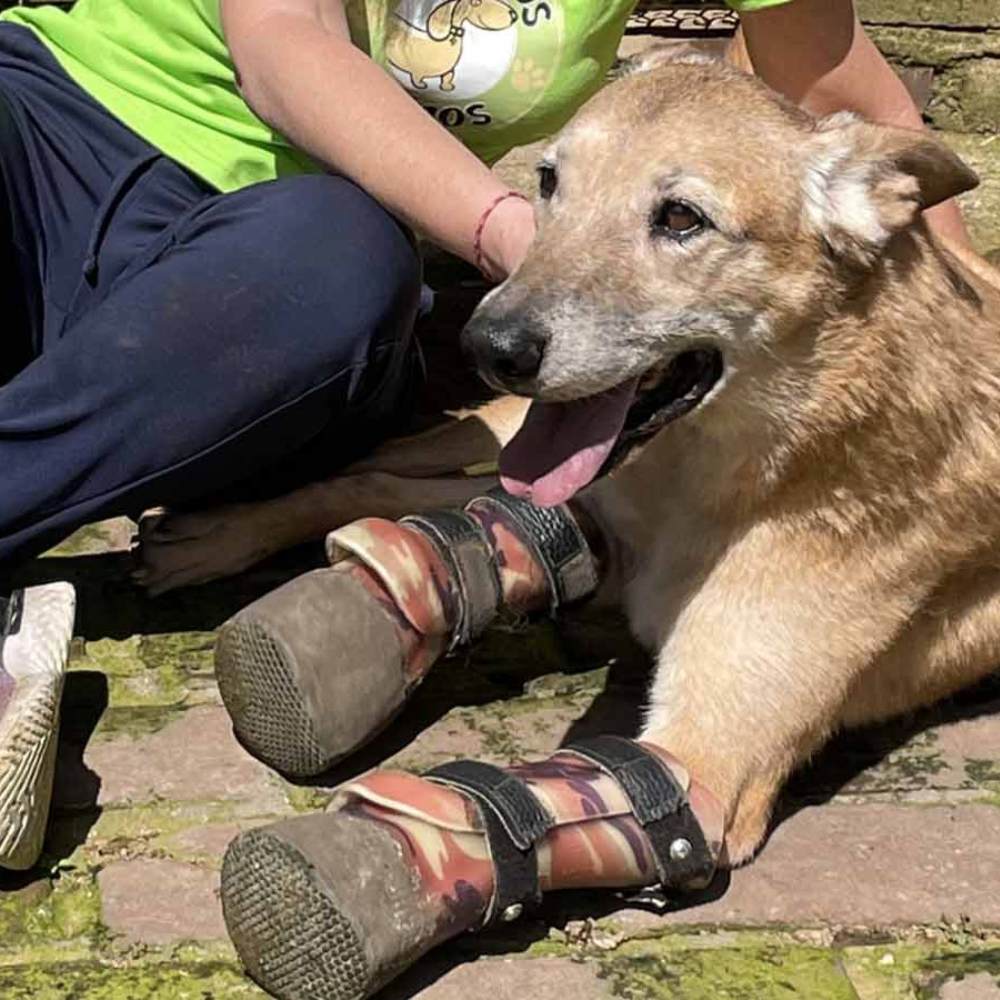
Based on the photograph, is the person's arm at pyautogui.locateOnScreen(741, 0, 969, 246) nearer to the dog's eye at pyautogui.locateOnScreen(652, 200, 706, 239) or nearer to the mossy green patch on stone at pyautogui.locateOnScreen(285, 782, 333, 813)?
the dog's eye at pyautogui.locateOnScreen(652, 200, 706, 239)

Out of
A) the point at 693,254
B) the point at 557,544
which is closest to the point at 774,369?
the point at 693,254

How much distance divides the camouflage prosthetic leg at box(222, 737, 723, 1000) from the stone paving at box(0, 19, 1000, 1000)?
98mm

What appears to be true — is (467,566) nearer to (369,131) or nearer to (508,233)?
(508,233)

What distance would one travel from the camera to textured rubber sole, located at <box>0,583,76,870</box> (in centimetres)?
263

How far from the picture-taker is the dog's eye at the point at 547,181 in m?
2.98

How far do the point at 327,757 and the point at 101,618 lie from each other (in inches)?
28.7

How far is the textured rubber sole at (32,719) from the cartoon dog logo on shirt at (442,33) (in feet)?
3.90

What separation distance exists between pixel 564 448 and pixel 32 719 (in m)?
0.90

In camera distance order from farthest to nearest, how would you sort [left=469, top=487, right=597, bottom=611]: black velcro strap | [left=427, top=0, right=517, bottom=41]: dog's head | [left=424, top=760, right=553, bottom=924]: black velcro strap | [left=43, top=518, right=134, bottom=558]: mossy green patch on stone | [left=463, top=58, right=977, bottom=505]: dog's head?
1. [left=43, top=518, right=134, bottom=558]: mossy green patch on stone
2. [left=427, top=0, right=517, bottom=41]: dog's head
3. [left=469, top=487, right=597, bottom=611]: black velcro strap
4. [left=463, top=58, right=977, bottom=505]: dog's head
5. [left=424, top=760, right=553, bottom=924]: black velcro strap

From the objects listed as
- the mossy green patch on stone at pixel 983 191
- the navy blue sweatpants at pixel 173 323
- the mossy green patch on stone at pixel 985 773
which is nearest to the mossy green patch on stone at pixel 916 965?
the mossy green patch on stone at pixel 985 773

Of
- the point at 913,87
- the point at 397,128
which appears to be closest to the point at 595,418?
the point at 397,128

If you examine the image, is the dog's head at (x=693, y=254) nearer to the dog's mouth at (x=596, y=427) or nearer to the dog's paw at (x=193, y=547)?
the dog's mouth at (x=596, y=427)

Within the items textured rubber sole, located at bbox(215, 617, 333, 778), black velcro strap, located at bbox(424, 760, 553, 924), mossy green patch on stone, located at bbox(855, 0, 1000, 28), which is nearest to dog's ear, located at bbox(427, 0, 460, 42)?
textured rubber sole, located at bbox(215, 617, 333, 778)

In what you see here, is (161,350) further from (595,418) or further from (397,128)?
(595,418)
